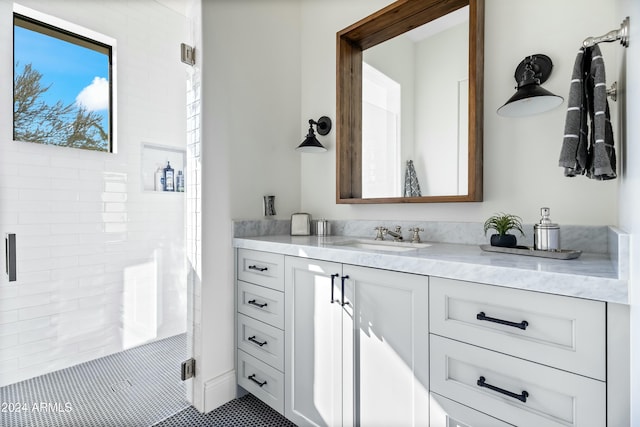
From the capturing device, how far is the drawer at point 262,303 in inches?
62.5

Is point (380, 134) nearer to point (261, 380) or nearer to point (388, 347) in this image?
point (388, 347)

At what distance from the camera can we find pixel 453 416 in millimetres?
1023

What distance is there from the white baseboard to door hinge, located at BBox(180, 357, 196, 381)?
0.10 metres

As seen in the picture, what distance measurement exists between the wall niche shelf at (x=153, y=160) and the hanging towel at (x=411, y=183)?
1.99 meters

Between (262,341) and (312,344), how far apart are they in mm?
364

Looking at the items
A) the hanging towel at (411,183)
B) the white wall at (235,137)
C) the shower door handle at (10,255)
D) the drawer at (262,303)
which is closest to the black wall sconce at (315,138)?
the white wall at (235,137)

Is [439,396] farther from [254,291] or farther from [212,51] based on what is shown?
[212,51]

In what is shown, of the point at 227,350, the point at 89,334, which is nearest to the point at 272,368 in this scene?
the point at 227,350

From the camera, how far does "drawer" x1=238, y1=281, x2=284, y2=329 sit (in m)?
1.59

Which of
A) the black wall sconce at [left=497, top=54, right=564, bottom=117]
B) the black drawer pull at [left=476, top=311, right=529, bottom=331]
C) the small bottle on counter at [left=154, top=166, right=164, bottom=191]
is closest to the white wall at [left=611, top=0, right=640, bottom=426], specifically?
the black drawer pull at [left=476, top=311, right=529, bottom=331]

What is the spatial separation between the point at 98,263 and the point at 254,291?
4.57 feet

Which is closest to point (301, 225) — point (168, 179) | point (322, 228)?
point (322, 228)

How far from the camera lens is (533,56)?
53.1 inches

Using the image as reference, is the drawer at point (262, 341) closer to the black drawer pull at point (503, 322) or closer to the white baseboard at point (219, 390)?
the white baseboard at point (219, 390)
